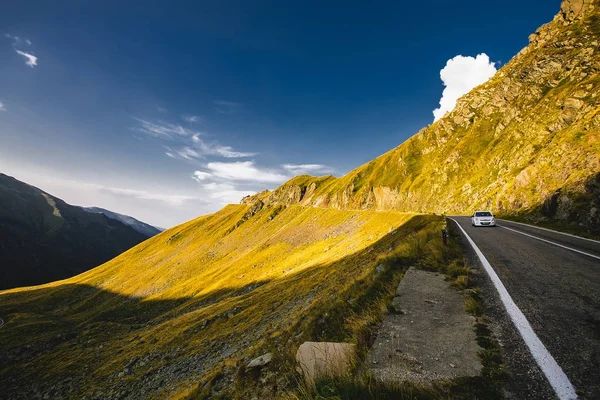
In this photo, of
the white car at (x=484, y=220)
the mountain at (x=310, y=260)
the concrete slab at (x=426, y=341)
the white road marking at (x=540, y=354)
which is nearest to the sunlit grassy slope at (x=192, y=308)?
the mountain at (x=310, y=260)

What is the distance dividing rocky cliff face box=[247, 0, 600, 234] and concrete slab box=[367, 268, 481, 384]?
96.1 ft

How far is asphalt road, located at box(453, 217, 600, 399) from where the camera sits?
4.01 metres

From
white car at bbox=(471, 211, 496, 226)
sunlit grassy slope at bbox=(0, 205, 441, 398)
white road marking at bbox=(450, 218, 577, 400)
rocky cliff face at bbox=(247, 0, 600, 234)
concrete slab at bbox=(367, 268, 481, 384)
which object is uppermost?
rocky cliff face at bbox=(247, 0, 600, 234)

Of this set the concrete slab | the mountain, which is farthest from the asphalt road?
the mountain

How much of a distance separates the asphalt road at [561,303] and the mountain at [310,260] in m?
1.12

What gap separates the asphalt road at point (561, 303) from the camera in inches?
158

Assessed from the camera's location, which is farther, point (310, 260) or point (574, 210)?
point (310, 260)

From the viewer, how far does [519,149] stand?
246 feet

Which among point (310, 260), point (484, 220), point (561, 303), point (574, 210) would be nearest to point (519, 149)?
point (574, 210)

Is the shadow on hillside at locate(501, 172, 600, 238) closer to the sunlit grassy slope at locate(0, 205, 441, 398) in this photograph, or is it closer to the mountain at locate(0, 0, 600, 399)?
the mountain at locate(0, 0, 600, 399)

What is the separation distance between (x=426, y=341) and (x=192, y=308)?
64.7 metres

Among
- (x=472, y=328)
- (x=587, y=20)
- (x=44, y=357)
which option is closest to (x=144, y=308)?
(x=44, y=357)

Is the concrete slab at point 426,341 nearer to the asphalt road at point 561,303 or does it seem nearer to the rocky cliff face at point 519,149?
the asphalt road at point 561,303

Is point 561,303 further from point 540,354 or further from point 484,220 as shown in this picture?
point 484,220
